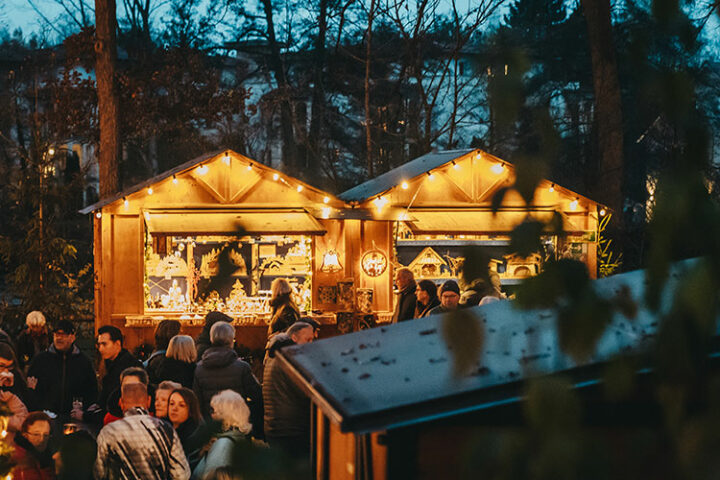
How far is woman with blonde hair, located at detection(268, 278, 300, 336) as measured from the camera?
9.71 m

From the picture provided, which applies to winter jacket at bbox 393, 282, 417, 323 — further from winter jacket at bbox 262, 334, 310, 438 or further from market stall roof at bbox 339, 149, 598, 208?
winter jacket at bbox 262, 334, 310, 438

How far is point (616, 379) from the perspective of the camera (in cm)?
85

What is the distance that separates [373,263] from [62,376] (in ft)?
22.9

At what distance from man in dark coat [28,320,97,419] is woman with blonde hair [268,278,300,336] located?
2.82 metres

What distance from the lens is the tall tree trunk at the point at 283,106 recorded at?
2923 centimetres

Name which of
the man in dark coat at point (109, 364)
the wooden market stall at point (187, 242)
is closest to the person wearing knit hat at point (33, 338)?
the man in dark coat at point (109, 364)

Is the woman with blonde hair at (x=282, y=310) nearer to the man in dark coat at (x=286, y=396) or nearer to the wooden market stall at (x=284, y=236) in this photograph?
the wooden market stall at (x=284, y=236)

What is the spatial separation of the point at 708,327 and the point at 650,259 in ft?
0.25

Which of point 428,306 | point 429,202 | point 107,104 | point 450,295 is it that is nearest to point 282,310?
point 428,306

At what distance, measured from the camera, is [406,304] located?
33.0ft

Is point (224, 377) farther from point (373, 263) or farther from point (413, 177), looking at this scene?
point (413, 177)

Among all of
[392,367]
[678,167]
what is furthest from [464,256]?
[392,367]

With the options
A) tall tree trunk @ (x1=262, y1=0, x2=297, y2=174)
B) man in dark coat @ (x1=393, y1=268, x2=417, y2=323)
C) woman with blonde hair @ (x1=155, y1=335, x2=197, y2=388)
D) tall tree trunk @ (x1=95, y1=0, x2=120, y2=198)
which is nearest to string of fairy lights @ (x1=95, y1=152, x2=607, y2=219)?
man in dark coat @ (x1=393, y1=268, x2=417, y2=323)

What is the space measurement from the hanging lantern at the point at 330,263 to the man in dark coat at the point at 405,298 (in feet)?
10.9
